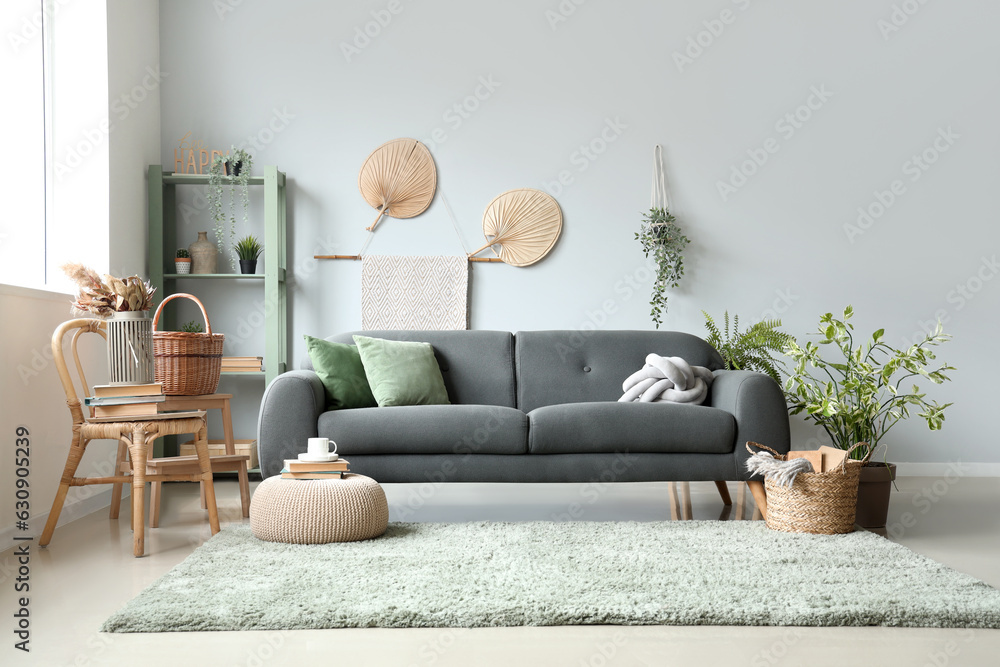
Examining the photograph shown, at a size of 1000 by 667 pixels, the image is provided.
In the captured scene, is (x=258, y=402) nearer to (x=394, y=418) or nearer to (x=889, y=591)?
(x=394, y=418)

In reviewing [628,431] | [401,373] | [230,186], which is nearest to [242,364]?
[230,186]

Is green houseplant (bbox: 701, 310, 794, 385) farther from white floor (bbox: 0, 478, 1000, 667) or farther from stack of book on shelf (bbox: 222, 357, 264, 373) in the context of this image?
stack of book on shelf (bbox: 222, 357, 264, 373)

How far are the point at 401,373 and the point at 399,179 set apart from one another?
153cm

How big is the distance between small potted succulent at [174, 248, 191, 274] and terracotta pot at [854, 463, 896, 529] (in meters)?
3.46

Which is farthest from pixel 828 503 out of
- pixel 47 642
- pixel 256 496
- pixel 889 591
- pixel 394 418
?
pixel 47 642

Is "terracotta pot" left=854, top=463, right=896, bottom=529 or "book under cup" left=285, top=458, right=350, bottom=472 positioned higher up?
"book under cup" left=285, top=458, right=350, bottom=472

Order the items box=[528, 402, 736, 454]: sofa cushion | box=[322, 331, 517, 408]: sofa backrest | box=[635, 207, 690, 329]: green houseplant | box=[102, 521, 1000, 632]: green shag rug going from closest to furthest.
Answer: box=[102, 521, 1000, 632]: green shag rug < box=[528, 402, 736, 454]: sofa cushion < box=[322, 331, 517, 408]: sofa backrest < box=[635, 207, 690, 329]: green houseplant

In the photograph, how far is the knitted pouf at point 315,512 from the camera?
256 centimetres

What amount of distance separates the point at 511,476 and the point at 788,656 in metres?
1.39

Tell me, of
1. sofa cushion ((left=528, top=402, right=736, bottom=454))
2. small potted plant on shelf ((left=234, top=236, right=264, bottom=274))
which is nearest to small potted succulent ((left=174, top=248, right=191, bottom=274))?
small potted plant on shelf ((left=234, top=236, right=264, bottom=274))

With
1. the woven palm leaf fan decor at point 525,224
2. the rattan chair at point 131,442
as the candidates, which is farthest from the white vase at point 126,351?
the woven palm leaf fan decor at point 525,224

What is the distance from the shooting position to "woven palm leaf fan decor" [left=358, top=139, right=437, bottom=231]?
4.39 meters

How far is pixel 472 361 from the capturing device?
3.59 m

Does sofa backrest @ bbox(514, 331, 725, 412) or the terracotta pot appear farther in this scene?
sofa backrest @ bbox(514, 331, 725, 412)
